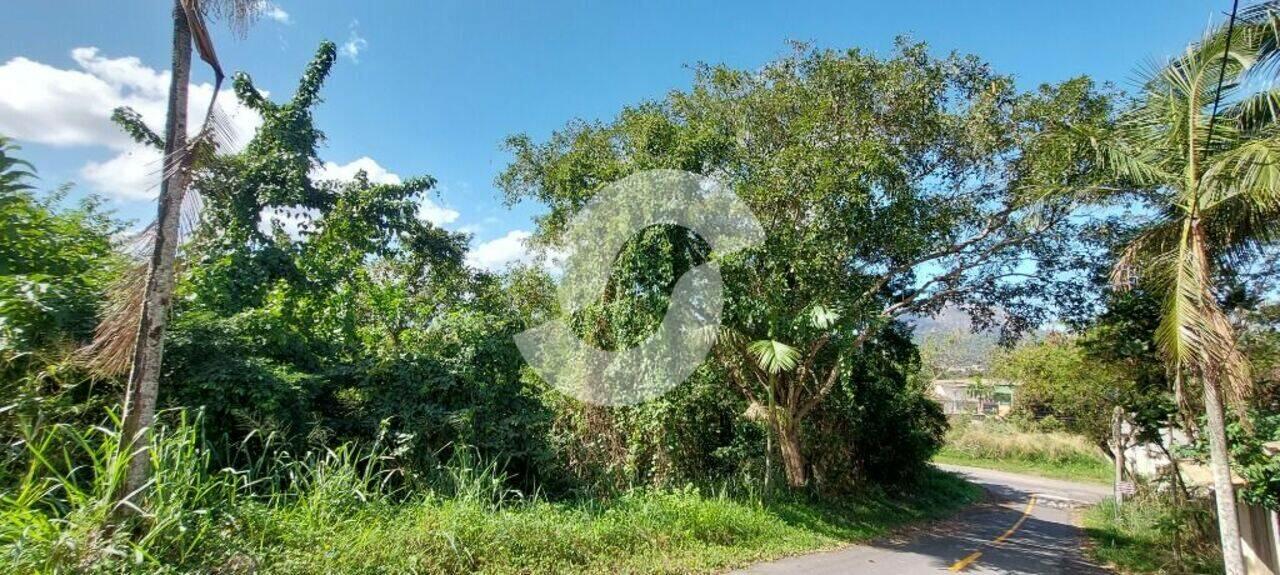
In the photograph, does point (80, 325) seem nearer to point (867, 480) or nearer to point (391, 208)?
point (391, 208)

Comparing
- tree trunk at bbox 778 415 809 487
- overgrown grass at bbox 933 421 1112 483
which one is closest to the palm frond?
tree trunk at bbox 778 415 809 487

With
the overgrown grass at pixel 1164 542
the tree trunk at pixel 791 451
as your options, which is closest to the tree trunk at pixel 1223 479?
the overgrown grass at pixel 1164 542

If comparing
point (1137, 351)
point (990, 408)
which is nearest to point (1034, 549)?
point (1137, 351)

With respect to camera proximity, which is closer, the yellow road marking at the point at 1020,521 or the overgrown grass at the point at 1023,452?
the yellow road marking at the point at 1020,521

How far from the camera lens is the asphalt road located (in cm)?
823

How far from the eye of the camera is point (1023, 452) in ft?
112

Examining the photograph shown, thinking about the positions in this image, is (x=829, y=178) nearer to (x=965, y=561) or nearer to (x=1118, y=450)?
(x=965, y=561)

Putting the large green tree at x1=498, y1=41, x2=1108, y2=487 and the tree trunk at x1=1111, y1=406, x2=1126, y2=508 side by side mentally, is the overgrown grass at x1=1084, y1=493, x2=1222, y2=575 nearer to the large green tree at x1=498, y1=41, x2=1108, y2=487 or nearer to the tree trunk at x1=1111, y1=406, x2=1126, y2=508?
the tree trunk at x1=1111, y1=406, x2=1126, y2=508

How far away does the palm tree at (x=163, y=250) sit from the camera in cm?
425

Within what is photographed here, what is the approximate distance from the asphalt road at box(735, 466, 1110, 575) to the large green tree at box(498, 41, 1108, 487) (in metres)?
2.56

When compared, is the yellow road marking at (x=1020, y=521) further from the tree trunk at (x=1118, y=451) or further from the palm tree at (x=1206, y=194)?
the palm tree at (x=1206, y=194)

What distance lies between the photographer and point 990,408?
58.4 m

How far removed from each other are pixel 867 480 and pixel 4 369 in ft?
53.6

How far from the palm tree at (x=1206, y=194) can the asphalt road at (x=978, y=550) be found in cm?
346
